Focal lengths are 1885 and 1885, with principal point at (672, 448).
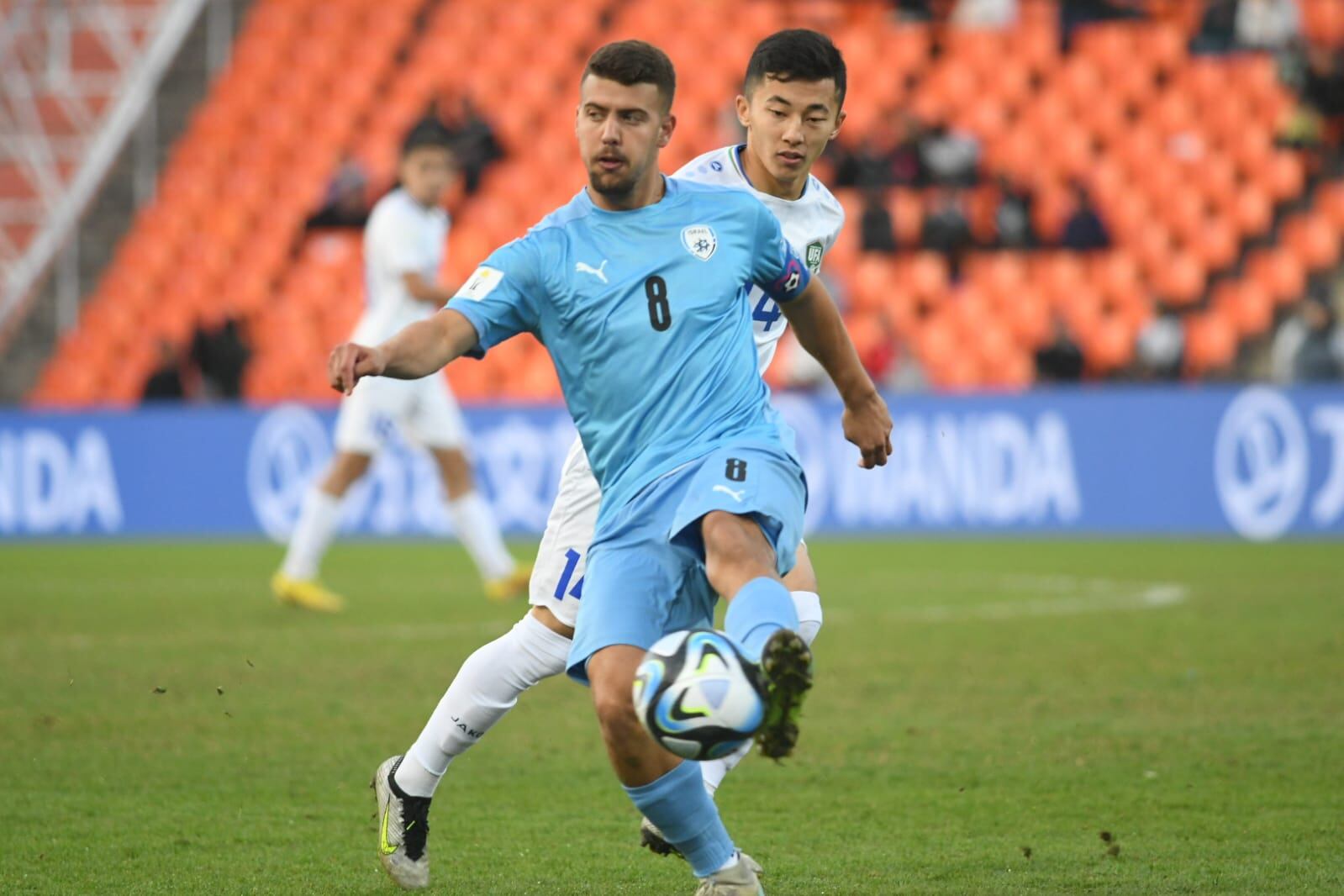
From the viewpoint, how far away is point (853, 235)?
19.6m

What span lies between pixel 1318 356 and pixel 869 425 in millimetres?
13179

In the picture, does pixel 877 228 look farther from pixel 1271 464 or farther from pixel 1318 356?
pixel 1271 464

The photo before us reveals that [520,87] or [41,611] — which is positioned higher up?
[520,87]

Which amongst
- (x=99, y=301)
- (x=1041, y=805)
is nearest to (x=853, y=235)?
(x=99, y=301)

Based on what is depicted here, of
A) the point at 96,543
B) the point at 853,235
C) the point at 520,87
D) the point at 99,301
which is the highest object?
the point at 520,87

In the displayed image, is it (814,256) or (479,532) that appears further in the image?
(479,532)

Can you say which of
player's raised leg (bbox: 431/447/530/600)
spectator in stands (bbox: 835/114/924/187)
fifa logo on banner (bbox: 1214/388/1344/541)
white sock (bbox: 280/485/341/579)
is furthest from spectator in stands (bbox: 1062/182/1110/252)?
white sock (bbox: 280/485/341/579)

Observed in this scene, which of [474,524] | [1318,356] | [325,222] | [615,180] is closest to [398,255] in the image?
[474,524]

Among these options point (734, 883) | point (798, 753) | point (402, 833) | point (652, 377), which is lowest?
point (798, 753)

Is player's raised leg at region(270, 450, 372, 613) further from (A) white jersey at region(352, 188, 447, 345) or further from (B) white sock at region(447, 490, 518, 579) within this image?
(A) white jersey at region(352, 188, 447, 345)

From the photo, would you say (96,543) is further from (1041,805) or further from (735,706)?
(735,706)

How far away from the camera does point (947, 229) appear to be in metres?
19.1

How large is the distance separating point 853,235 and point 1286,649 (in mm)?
11231

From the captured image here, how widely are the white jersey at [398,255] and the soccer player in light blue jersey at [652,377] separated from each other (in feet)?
20.9
